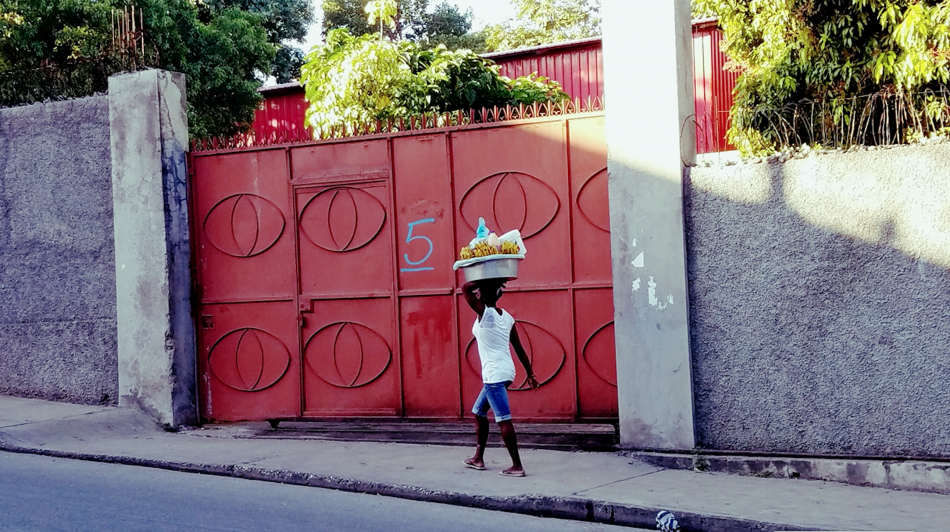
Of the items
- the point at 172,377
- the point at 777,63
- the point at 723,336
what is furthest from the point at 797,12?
the point at 172,377

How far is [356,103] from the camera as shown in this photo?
42.2 feet

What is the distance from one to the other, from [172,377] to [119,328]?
0.76m

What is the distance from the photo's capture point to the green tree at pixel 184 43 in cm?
1595

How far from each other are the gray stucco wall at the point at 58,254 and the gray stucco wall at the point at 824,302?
562cm

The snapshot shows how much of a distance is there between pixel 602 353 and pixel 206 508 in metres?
3.23

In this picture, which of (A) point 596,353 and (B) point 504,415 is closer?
(B) point 504,415

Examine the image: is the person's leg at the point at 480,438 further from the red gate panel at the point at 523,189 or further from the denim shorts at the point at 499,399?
the red gate panel at the point at 523,189

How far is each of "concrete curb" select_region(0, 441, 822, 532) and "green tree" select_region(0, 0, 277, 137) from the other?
7640mm

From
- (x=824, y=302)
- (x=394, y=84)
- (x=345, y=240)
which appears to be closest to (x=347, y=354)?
(x=345, y=240)

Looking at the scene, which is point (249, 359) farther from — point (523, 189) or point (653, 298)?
point (653, 298)

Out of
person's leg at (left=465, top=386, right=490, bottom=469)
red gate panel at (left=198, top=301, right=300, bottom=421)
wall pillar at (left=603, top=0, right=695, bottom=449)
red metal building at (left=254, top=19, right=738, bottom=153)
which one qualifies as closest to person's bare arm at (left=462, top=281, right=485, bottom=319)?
person's leg at (left=465, top=386, right=490, bottom=469)

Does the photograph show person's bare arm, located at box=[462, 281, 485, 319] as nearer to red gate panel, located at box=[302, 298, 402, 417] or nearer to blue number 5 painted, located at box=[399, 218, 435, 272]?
blue number 5 painted, located at box=[399, 218, 435, 272]

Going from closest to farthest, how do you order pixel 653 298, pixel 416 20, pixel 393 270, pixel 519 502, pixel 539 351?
1. pixel 519 502
2. pixel 653 298
3. pixel 539 351
4. pixel 393 270
5. pixel 416 20

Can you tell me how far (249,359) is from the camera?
8.81 m
